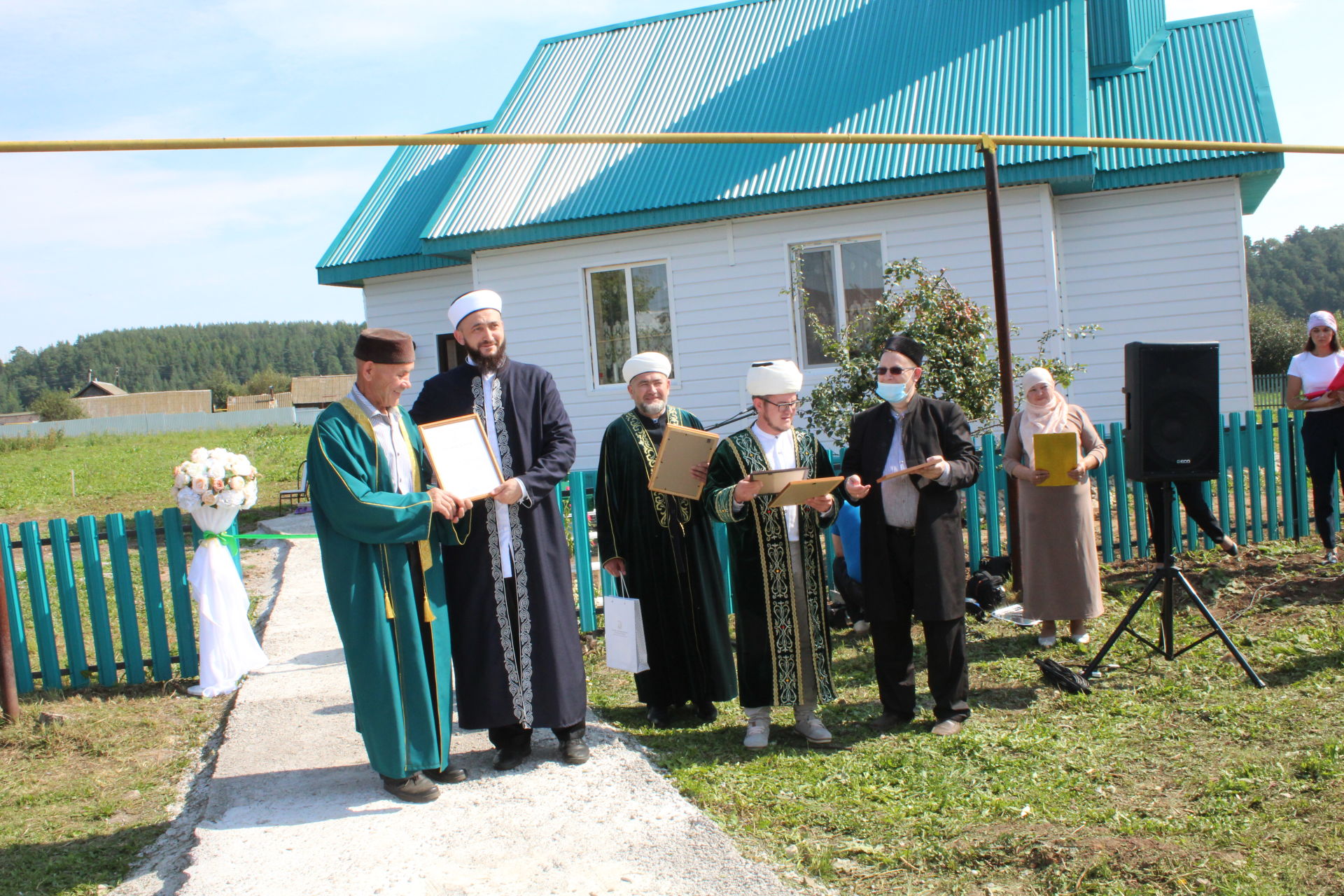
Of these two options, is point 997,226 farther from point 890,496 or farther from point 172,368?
point 172,368

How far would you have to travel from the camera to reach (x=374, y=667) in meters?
4.18

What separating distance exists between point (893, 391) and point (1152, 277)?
8.01 meters

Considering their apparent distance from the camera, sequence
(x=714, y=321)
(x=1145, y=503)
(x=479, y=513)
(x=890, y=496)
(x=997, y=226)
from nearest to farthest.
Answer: (x=479, y=513)
(x=890, y=496)
(x=997, y=226)
(x=1145, y=503)
(x=714, y=321)

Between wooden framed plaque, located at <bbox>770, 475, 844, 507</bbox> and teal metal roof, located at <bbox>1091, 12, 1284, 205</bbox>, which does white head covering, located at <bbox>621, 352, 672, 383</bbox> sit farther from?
teal metal roof, located at <bbox>1091, 12, 1284, 205</bbox>

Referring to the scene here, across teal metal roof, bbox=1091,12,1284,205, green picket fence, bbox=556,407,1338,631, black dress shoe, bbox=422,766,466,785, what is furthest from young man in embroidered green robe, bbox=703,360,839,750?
teal metal roof, bbox=1091,12,1284,205

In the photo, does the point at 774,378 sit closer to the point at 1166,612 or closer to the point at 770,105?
the point at 1166,612

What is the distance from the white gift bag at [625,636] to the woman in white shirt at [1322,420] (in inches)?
226

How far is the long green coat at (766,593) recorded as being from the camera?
4.89m

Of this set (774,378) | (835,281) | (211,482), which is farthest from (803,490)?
(835,281)

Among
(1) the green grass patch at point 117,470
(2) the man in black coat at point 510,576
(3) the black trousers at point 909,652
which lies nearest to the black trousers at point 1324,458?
(3) the black trousers at point 909,652

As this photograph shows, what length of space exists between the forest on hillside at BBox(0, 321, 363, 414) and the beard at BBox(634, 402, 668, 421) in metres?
118

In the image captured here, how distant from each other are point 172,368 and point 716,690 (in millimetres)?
133090

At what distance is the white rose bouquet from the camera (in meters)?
6.38

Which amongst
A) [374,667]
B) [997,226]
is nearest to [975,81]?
[997,226]
